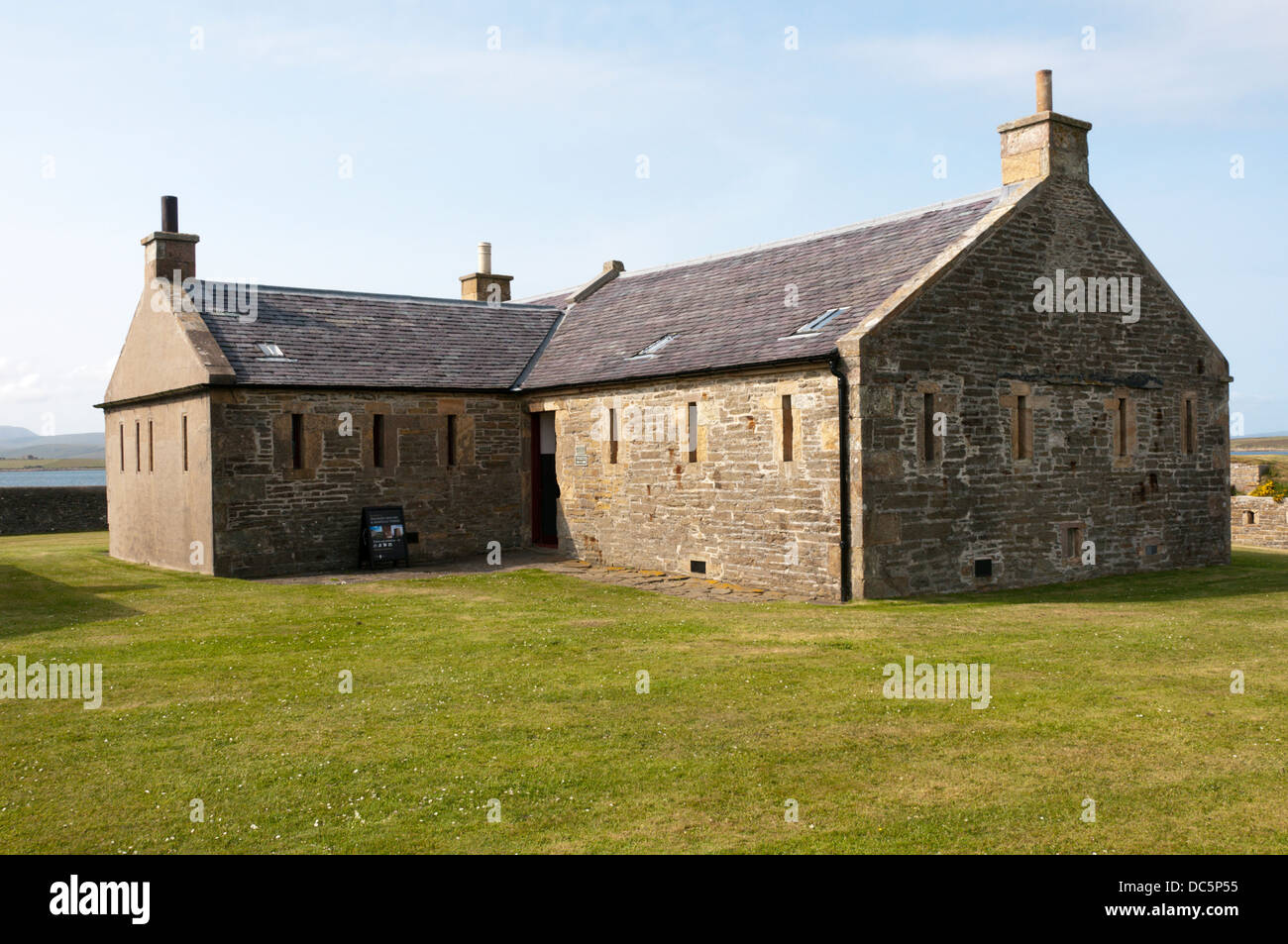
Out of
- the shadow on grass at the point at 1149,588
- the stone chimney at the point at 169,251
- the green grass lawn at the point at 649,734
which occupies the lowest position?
the shadow on grass at the point at 1149,588

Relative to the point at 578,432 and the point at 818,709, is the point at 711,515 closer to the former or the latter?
the point at 578,432

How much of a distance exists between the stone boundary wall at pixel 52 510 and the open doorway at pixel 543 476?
19.5 meters

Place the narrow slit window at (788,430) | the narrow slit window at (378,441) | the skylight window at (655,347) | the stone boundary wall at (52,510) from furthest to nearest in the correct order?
Result: the stone boundary wall at (52,510) → the narrow slit window at (378,441) → the skylight window at (655,347) → the narrow slit window at (788,430)

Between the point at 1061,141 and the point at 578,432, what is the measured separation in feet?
36.6

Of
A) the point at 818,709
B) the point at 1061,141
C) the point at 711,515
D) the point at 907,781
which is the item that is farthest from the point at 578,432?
the point at 907,781

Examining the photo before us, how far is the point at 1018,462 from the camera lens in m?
18.8

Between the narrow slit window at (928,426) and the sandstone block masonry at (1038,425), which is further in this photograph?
the narrow slit window at (928,426)

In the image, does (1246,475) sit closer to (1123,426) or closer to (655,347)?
(1123,426)

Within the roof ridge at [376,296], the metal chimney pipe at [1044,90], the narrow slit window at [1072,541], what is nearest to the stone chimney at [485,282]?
the roof ridge at [376,296]

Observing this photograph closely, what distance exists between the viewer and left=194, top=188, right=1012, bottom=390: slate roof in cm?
1906

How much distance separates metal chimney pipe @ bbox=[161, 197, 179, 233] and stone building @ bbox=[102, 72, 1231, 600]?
0.09 meters

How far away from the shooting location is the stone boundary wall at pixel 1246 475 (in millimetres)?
35125

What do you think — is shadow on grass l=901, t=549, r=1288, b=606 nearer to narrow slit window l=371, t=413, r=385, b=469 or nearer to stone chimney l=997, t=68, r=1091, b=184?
stone chimney l=997, t=68, r=1091, b=184

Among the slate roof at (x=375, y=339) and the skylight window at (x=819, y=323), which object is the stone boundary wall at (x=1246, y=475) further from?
the slate roof at (x=375, y=339)
